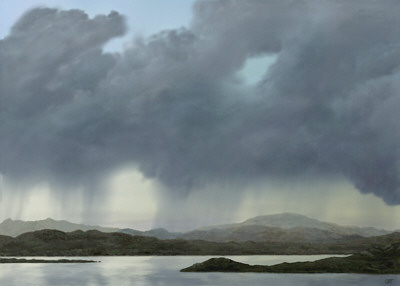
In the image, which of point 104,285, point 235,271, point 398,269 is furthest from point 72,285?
point 398,269

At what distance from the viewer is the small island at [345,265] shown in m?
121

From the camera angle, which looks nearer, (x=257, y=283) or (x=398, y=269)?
(x=257, y=283)

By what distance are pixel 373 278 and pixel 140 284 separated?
46.3 m

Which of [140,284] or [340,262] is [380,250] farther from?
[140,284]

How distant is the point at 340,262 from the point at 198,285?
47.8 meters

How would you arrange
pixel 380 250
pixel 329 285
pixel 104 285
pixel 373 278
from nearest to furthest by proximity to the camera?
pixel 329 285
pixel 104 285
pixel 373 278
pixel 380 250

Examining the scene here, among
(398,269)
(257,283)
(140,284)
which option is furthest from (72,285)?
(398,269)

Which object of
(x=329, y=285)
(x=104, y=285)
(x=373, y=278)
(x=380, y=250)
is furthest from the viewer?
(x=380, y=250)

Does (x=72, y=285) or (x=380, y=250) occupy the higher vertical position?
(x=380, y=250)

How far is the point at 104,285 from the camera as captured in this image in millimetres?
102250

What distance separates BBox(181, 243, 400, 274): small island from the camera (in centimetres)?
12144

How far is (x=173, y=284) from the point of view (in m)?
103

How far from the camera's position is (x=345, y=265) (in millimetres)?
127750

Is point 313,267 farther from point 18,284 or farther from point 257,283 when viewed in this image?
point 18,284
